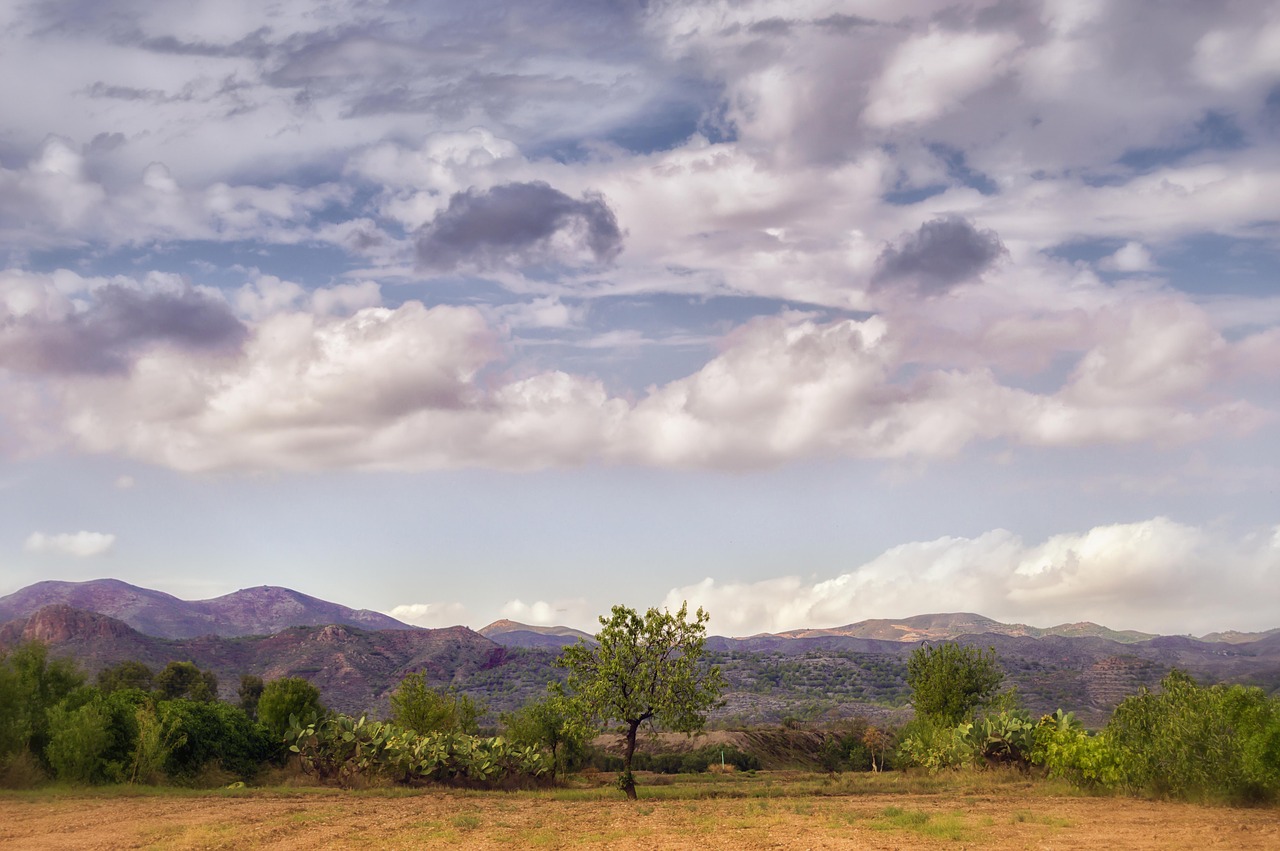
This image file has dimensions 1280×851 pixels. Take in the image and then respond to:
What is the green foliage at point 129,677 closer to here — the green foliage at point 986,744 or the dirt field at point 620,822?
the dirt field at point 620,822

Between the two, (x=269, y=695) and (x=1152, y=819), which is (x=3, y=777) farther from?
(x=1152, y=819)

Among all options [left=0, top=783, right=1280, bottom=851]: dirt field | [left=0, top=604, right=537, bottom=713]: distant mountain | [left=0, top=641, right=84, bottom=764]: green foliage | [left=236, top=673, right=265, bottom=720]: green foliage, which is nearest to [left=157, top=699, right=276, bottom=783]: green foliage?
[left=0, top=641, right=84, bottom=764]: green foliage

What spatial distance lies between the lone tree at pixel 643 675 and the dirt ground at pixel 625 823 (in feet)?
8.76

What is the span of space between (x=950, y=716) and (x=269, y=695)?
33122 mm

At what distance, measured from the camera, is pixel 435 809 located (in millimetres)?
28656

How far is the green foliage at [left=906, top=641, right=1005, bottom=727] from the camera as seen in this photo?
165 ft

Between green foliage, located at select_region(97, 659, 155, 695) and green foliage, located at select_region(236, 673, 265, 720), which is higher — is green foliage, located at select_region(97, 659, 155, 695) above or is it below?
above

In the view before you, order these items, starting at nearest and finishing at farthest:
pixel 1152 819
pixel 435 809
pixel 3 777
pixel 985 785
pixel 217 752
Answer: pixel 1152 819, pixel 435 809, pixel 3 777, pixel 985 785, pixel 217 752

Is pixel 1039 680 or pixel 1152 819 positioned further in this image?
pixel 1039 680

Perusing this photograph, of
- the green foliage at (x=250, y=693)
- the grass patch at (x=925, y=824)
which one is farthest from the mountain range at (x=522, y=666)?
the grass patch at (x=925, y=824)

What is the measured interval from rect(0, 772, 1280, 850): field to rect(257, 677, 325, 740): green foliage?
10.4 m

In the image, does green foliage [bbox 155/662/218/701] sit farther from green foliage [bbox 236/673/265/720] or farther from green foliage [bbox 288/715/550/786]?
green foliage [bbox 288/715/550/786]

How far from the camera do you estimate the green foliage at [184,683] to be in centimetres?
8425

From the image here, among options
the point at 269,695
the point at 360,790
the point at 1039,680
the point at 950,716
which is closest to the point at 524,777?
the point at 360,790
